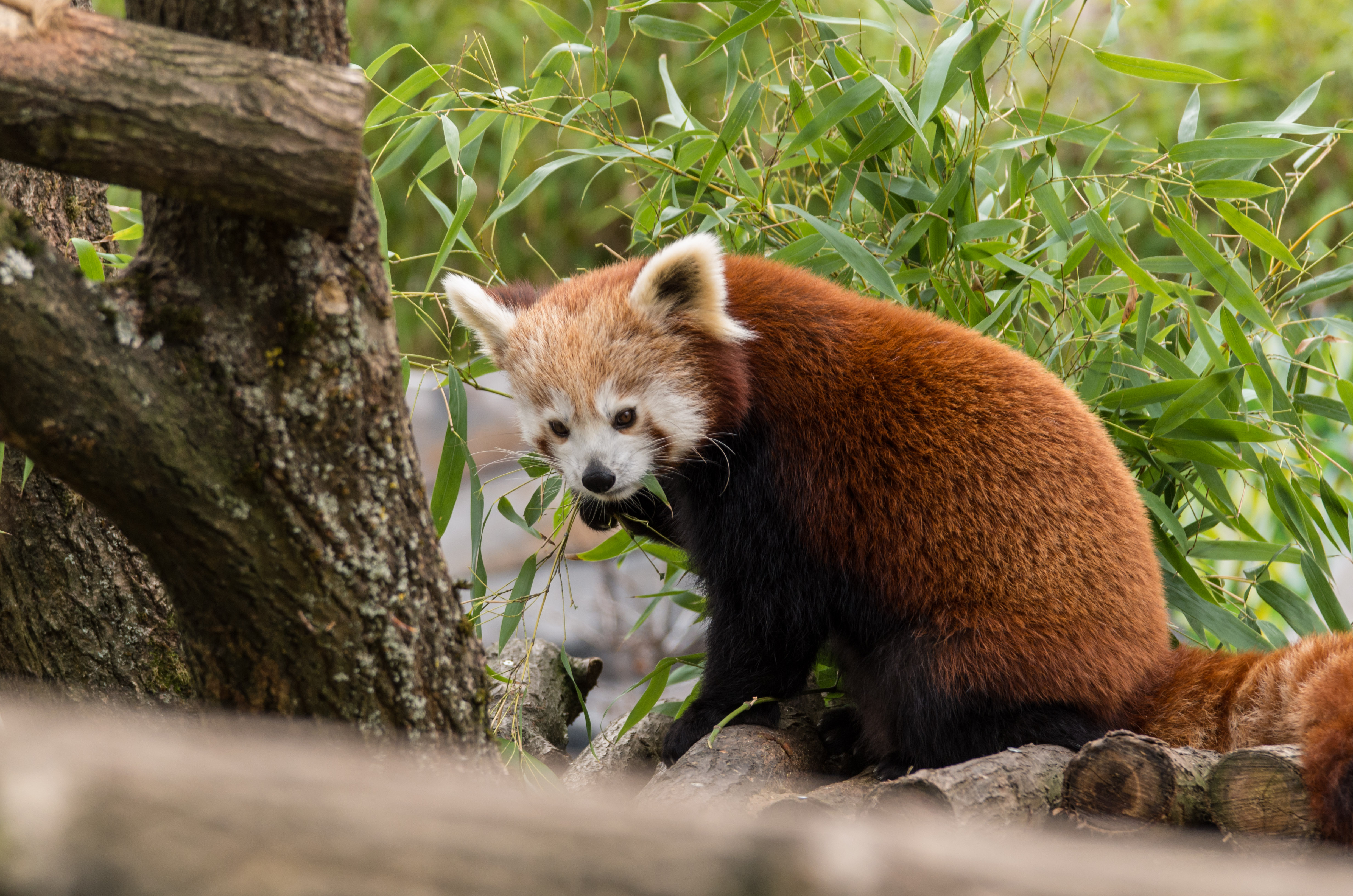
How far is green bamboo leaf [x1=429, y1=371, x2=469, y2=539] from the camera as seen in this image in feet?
7.79

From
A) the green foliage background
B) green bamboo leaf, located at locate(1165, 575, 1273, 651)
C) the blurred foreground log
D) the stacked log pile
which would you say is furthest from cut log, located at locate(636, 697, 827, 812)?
the blurred foreground log

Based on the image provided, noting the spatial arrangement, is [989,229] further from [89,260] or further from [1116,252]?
[89,260]

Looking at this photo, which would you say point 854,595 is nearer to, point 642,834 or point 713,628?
point 713,628

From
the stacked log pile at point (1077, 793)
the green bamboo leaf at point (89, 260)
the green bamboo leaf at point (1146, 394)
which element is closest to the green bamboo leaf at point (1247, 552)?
the green bamboo leaf at point (1146, 394)

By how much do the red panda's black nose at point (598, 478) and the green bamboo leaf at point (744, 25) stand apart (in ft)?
3.01

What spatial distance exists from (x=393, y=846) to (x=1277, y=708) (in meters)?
1.63

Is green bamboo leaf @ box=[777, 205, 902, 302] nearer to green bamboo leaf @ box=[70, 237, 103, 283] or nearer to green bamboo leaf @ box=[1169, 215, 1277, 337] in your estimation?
green bamboo leaf @ box=[1169, 215, 1277, 337]

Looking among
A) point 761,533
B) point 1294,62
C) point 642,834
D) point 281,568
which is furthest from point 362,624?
point 1294,62

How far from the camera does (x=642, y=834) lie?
0.69 metres

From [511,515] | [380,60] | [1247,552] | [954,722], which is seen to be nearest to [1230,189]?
[1247,552]

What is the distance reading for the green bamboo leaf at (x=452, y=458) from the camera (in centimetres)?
237

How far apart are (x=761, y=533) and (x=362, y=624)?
101 centimetres

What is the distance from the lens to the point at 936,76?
2084 mm

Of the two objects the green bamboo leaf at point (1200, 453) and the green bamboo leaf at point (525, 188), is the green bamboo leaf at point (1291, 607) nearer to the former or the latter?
the green bamboo leaf at point (1200, 453)
